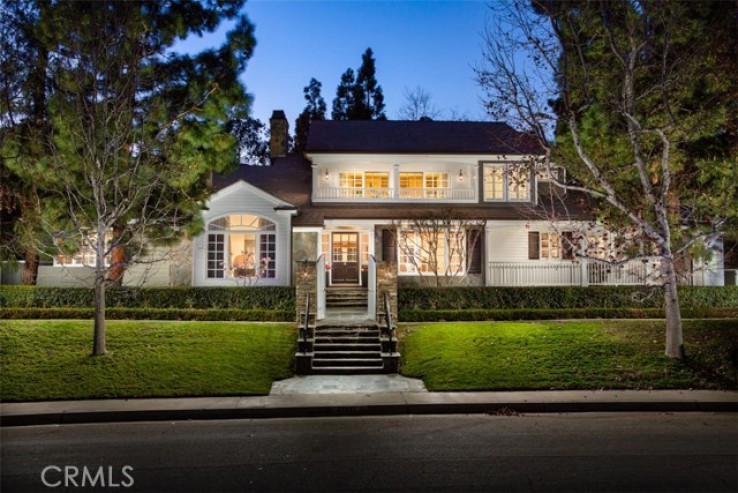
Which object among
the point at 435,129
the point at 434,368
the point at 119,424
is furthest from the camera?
the point at 435,129

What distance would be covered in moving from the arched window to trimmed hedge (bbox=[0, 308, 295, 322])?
4.23 meters

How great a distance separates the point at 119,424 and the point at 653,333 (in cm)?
1245

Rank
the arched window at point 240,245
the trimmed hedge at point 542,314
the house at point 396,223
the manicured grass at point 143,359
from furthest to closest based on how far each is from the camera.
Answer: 1. the arched window at point 240,245
2. the house at point 396,223
3. the trimmed hedge at point 542,314
4. the manicured grass at point 143,359

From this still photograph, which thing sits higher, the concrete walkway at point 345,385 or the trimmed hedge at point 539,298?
the trimmed hedge at point 539,298

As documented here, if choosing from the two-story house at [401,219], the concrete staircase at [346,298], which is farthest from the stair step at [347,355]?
the two-story house at [401,219]

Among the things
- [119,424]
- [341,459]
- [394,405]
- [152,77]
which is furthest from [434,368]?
[152,77]

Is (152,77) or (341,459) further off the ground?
(152,77)

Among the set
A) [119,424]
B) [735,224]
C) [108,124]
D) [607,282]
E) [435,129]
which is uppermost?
[435,129]

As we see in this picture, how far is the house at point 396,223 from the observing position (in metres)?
19.4

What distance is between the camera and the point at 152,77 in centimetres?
1280

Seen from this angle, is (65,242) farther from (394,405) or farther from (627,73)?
(627,73)

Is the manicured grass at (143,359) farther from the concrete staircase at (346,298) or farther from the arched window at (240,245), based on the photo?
the arched window at (240,245)

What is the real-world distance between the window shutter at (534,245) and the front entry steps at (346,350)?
429 inches

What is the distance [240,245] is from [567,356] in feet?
43.5
